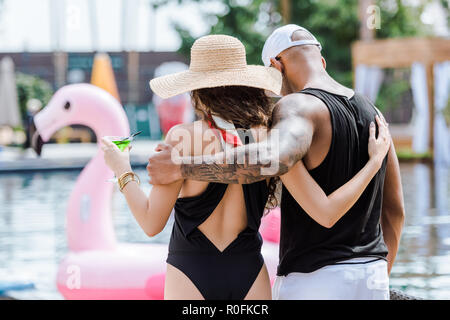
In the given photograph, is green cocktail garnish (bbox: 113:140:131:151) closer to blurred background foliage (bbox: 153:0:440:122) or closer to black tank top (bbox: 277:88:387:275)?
black tank top (bbox: 277:88:387:275)

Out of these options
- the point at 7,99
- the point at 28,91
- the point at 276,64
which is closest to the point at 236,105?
the point at 276,64

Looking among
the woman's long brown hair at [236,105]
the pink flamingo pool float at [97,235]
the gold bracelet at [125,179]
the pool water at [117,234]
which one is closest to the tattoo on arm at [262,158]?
the woman's long brown hair at [236,105]

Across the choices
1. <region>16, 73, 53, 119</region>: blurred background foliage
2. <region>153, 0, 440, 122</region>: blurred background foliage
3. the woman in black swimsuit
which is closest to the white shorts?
the woman in black swimsuit

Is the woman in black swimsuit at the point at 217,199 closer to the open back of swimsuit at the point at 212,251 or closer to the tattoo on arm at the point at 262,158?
the open back of swimsuit at the point at 212,251

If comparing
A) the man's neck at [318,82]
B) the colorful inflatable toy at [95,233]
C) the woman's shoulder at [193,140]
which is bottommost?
the colorful inflatable toy at [95,233]

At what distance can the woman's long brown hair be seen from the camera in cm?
208

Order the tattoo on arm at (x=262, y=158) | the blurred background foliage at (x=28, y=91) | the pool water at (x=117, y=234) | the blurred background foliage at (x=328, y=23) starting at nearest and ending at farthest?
1. the tattoo on arm at (x=262, y=158)
2. the pool water at (x=117, y=234)
3. the blurred background foliage at (x=328, y=23)
4. the blurred background foliage at (x=28, y=91)

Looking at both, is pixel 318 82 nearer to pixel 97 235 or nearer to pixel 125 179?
pixel 125 179

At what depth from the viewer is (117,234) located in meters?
8.32

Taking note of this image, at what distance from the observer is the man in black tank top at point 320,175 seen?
197 centimetres

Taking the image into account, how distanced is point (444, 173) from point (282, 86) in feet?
45.4

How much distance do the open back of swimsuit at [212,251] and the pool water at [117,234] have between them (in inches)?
128

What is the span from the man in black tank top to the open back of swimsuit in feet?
0.39
